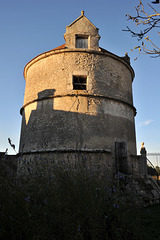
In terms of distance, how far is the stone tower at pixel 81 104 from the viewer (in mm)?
7859

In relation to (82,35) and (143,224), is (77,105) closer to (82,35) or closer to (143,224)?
(82,35)

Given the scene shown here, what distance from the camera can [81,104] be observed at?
8.21 meters

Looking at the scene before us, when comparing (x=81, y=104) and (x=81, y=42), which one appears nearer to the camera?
(x=81, y=104)

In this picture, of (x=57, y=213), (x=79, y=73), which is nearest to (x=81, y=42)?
(x=79, y=73)

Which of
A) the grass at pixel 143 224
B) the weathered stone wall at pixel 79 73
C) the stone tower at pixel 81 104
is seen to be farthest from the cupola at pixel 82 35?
the grass at pixel 143 224

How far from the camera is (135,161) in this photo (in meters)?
8.73

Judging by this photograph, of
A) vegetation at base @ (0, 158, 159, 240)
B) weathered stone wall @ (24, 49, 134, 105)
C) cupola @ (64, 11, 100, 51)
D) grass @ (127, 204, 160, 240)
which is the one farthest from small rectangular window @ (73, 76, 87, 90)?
vegetation at base @ (0, 158, 159, 240)

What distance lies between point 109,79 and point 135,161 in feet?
12.5

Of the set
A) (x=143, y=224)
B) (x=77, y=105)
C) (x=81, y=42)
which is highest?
(x=81, y=42)

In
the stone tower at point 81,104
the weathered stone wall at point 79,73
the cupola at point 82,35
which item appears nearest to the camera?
the stone tower at point 81,104

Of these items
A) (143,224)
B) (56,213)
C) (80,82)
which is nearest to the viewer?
(56,213)

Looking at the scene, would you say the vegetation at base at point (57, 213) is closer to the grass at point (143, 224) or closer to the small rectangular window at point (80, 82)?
the grass at point (143, 224)

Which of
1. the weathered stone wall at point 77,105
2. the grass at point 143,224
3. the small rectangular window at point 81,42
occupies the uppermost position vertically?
the small rectangular window at point 81,42

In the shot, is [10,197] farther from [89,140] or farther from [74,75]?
[74,75]
